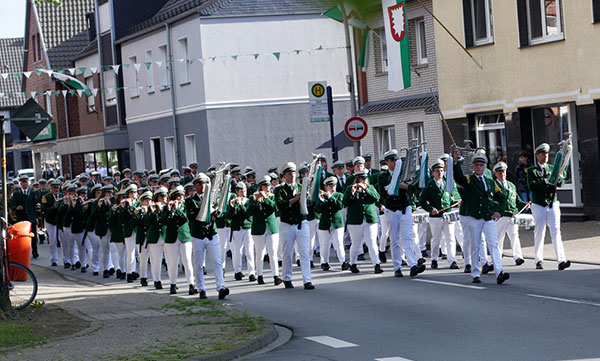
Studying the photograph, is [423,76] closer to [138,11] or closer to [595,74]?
[595,74]

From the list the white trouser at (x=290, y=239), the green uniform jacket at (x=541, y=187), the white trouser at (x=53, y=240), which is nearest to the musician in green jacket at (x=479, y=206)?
the green uniform jacket at (x=541, y=187)

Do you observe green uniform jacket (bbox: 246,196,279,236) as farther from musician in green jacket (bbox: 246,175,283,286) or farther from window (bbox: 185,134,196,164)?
window (bbox: 185,134,196,164)

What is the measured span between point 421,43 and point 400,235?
1281 cm

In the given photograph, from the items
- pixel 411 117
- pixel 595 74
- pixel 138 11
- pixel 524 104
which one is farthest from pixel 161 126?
pixel 595 74

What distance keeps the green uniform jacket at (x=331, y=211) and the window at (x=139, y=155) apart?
26.2 meters

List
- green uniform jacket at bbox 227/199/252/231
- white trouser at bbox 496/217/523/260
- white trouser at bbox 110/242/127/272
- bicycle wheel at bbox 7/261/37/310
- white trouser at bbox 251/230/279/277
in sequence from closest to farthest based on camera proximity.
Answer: bicycle wheel at bbox 7/261/37/310
white trouser at bbox 251/230/279/277
white trouser at bbox 496/217/523/260
green uniform jacket at bbox 227/199/252/231
white trouser at bbox 110/242/127/272

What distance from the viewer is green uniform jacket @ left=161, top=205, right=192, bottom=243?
1538 centimetres

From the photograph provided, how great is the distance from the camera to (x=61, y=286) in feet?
57.2

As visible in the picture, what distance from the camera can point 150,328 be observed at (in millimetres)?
11188

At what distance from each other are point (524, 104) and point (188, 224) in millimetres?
11087

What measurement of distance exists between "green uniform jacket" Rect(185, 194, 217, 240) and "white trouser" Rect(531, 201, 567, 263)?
5.24m

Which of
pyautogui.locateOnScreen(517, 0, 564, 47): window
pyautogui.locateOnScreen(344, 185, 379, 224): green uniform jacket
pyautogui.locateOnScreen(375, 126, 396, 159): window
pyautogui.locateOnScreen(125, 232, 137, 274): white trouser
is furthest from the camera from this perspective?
pyautogui.locateOnScreen(375, 126, 396, 159): window

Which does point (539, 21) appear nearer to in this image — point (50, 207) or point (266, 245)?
point (266, 245)

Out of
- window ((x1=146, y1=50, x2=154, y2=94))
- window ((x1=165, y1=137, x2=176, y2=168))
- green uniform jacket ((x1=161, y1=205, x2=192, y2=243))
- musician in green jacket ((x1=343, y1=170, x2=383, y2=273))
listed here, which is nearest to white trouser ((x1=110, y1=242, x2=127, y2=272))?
green uniform jacket ((x1=161, y1=205, x2=192, y2=243))
